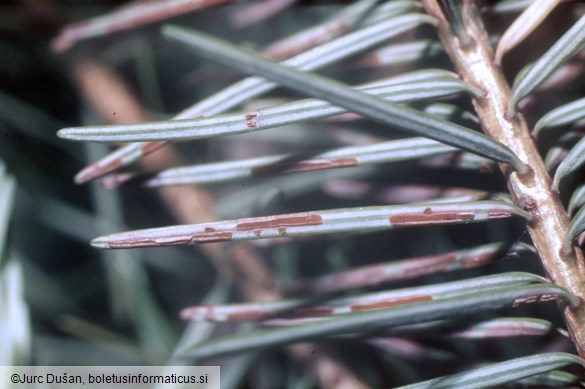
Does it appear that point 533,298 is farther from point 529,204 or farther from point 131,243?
point 131,243

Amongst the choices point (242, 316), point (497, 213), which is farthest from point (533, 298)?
point (242, 316)

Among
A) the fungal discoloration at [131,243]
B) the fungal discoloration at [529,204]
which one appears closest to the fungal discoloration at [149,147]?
the fungal discoloration at [131,243]

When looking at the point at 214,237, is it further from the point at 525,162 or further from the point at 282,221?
the point at 525,162

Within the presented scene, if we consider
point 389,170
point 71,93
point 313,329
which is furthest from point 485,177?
point 71,93

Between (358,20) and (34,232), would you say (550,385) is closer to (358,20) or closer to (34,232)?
(358,20)

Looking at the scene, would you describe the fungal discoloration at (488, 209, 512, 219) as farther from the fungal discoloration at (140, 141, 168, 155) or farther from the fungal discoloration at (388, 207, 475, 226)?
the fungal discoloration at (140, 141, 168, 155)

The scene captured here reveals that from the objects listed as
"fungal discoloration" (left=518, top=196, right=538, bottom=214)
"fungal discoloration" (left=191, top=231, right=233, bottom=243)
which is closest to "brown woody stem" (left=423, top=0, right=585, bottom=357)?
"fungal discoloration" (left=518, top=196, right=538, bottom=214)
